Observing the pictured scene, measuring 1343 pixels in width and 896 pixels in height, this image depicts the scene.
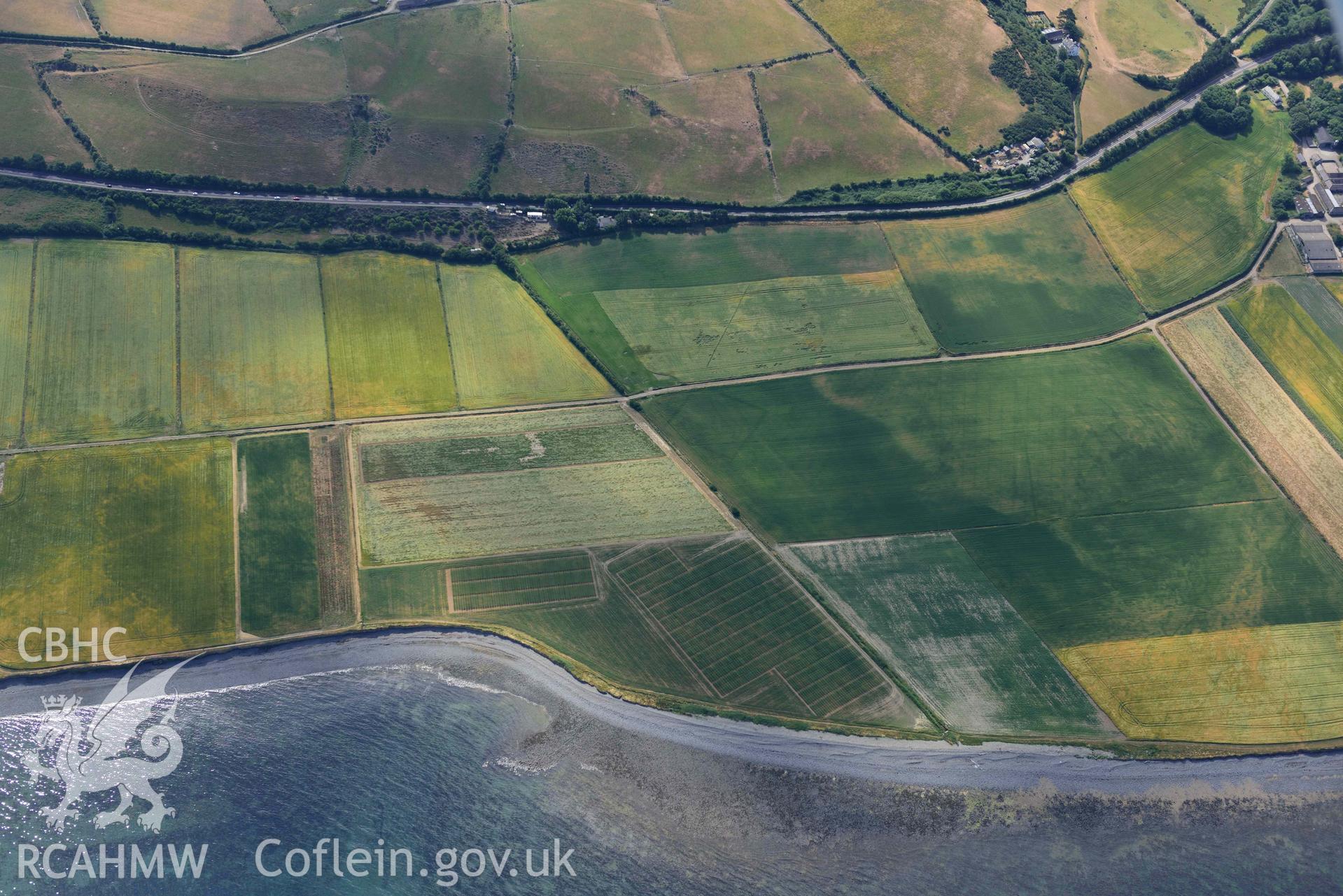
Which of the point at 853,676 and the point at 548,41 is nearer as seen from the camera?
the point at 853,676

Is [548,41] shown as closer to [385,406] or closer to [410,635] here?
[385,406]

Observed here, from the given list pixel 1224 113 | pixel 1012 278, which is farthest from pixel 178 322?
pixel 1224 113

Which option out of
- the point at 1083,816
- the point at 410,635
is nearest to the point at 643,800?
the point at 410,635

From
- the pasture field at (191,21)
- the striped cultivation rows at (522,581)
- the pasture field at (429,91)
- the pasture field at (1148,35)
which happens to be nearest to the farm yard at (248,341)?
the pasture field at (429,91)

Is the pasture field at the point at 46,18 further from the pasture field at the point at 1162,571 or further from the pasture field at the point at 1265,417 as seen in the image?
the pasture field at the point at 1265,417

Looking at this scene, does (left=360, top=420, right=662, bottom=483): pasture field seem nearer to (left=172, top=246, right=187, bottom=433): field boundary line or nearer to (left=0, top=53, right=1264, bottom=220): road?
(left=172, top=246, right=187, bottom=433): field boundary line

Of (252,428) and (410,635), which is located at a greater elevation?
(252,428)

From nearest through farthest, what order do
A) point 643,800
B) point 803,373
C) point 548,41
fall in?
point 643,800 → point 803,373 → point 548,41
